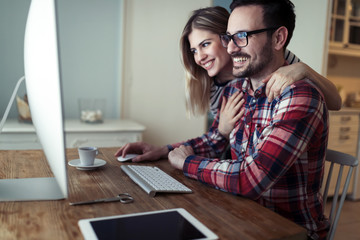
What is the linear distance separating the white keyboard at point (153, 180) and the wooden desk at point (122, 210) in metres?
0.02

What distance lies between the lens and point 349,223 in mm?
2930

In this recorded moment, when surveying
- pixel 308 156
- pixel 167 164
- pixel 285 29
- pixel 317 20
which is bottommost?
pixel 167 164

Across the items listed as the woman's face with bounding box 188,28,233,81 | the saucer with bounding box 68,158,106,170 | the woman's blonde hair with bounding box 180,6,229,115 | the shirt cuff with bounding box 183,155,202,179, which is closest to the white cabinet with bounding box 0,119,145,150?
the woman's blonde hair with bounding box 180,6,229,115

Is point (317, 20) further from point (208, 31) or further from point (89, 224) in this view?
point (89, 224)

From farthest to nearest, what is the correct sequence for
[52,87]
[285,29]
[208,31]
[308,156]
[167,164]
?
[208,31], [167,164], [285,29], [308,156], [52,87]

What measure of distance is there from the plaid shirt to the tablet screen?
0.30 m

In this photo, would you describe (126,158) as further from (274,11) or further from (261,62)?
(274,11)

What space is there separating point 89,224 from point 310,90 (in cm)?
78

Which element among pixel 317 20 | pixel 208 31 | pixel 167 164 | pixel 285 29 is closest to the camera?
pixel 285 29

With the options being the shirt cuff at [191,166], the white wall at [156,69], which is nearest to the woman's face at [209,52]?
the shirt cuff at [191,166]

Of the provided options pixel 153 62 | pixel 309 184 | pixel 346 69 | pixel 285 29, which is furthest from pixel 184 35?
pixel 346 69

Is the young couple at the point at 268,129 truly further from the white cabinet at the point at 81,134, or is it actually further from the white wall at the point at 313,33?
the white wall at the point at 313,33

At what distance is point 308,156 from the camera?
46.5 inches

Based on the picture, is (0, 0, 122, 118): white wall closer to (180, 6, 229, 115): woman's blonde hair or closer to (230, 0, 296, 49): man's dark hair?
(180, 6, 229, 115): woman's blonde hair
